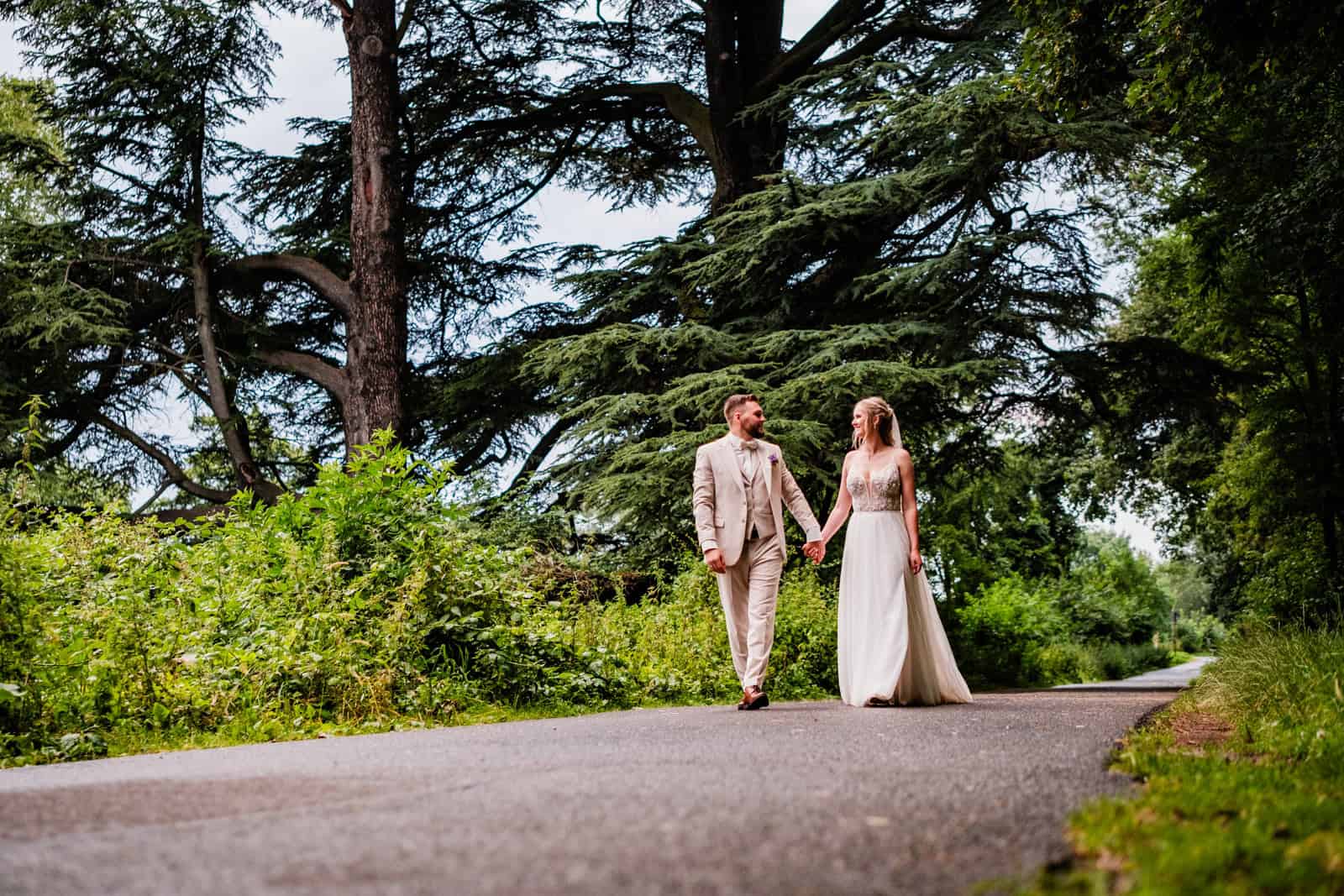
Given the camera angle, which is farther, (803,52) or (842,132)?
(803,52)

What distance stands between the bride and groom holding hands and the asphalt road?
9.57 ft

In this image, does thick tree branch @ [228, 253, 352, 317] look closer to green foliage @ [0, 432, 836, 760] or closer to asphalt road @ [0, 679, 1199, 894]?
green foliage @ [0, 432, 836, 760]

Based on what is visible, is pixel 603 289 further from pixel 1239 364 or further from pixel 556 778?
pixel 1239 364

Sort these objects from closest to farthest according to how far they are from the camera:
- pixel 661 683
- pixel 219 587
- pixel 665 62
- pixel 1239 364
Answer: pixel 219 587 → pixel 661 683 → pixel 665 62 → pixel 1239 364

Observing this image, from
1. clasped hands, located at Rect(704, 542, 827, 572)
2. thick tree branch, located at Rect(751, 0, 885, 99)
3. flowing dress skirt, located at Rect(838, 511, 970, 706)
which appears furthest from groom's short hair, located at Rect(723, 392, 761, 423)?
thick tree branch, located at Rect(751, 0, 885, 99)

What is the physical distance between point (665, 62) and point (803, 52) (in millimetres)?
2445

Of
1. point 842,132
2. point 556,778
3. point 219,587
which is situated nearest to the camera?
point 556,778

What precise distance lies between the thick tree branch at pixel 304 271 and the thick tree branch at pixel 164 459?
3034 millimetres

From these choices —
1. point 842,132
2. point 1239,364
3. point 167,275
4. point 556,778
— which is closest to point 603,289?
point 842,132

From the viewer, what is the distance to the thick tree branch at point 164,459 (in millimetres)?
17641

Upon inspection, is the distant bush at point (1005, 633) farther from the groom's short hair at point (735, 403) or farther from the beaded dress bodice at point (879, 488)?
the groom's short hair at point (735, 403)

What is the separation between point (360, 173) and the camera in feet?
53.2

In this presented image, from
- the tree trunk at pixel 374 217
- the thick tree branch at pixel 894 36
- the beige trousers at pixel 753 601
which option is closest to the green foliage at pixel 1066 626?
the beige trousers at pixel 753 601

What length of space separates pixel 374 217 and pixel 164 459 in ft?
17.8
